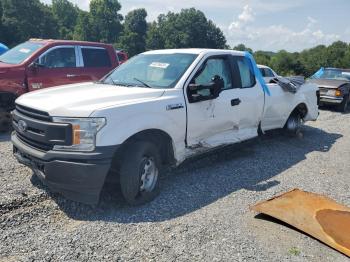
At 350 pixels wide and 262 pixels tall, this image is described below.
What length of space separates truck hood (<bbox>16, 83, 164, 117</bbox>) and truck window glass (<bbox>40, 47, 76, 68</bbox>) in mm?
3346

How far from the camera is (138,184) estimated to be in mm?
4258

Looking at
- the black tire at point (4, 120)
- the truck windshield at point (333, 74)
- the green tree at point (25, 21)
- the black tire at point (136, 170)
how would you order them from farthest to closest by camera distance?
1. the green tree at point (25, 21)
2. the truck windshield at point (333, 74)
3. the black tire at point (4, 120)
4. the black tire at point (136, 170)

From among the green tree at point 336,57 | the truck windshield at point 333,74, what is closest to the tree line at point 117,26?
the green tree at point 336,57

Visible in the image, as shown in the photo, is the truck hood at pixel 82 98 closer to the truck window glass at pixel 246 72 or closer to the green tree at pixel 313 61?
the truck window glass at pixel 246 72

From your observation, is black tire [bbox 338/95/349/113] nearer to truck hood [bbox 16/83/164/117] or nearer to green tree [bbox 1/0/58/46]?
truck hood [bbox 16/83/164/117]

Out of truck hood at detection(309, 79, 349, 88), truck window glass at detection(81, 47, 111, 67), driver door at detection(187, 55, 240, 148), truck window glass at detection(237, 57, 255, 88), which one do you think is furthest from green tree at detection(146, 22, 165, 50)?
driver door at detection(187, 55, 240, 148)

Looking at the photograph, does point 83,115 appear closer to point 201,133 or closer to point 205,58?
point 201,133

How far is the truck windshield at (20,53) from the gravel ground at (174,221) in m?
2.55

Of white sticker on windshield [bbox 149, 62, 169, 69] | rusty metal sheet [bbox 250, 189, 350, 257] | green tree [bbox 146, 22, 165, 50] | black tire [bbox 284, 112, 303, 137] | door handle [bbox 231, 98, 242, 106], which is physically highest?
green tree [bbox 146, 22, 165, 50]

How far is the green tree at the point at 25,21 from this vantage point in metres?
49.9

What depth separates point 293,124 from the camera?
27.1ft

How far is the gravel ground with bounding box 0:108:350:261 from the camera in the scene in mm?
3498

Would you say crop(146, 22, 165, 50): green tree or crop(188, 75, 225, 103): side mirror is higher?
crop(146, 22, 165, 50): green tree

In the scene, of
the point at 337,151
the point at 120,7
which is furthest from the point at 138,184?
the point at 120,7
